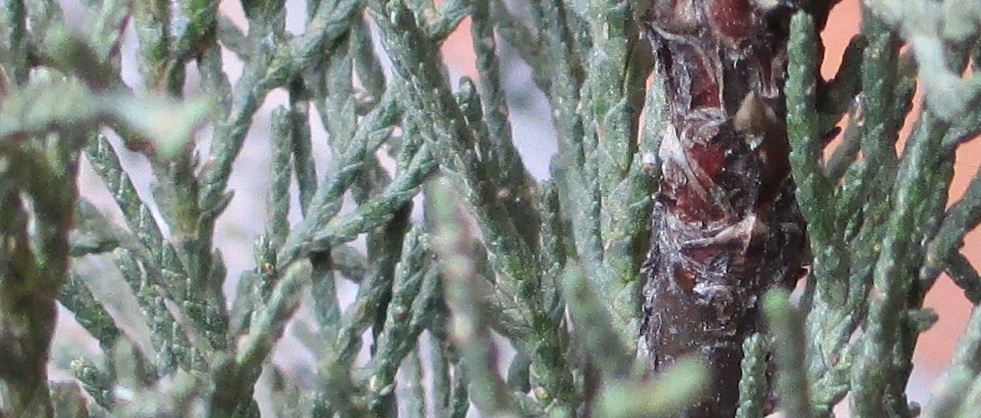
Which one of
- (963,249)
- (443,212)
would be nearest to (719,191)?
(443,212)

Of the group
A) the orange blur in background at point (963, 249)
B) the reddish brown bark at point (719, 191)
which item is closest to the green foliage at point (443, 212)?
the reddish brown bark at point (719, 191)

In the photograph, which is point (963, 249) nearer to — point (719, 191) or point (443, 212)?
point (719, 191)

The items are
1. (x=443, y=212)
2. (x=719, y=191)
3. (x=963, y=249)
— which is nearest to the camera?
(x=443, y=212)

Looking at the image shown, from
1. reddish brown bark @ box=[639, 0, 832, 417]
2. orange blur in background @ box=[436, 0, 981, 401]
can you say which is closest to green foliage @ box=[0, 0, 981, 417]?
reddish brown bark @ box=[639, 0, 832, 417]

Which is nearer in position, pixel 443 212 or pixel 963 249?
pixel 443 212

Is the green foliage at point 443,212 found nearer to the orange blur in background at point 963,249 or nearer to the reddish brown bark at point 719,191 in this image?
the reddish brown bark at point 719,191

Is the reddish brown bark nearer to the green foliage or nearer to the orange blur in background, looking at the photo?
the green foliage
